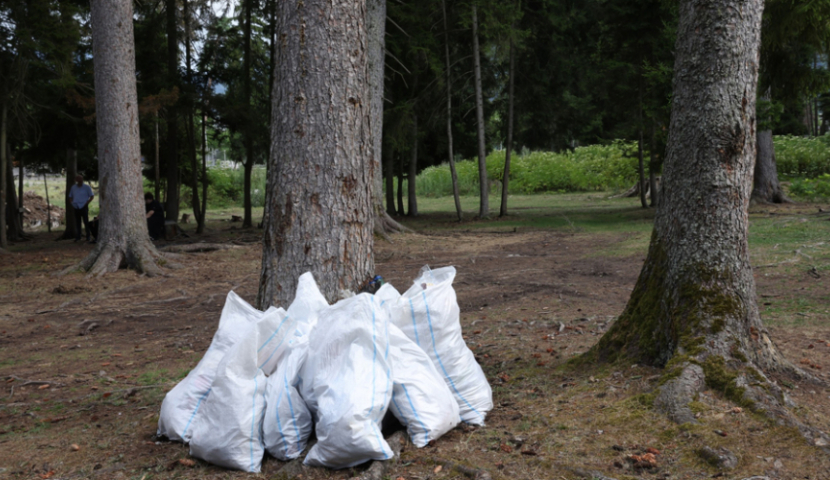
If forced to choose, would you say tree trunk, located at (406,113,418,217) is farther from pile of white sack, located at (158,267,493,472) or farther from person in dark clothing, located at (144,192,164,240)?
pile of white sack, located at (158,267,493,472)

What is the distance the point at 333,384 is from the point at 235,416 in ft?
1.65

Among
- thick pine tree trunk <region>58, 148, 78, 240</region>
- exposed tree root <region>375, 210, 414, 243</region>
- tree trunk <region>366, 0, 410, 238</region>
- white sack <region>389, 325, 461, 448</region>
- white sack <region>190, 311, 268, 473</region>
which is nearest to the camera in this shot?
white sack <region>190, 311, 268, 473</region>

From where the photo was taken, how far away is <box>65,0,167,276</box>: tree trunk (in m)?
10.4

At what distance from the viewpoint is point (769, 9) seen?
41.2 feet

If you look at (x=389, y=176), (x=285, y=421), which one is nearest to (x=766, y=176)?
(x=389, y=176)

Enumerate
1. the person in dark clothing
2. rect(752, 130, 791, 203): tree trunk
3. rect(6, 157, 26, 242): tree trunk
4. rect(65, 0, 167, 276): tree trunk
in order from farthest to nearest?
1. rect(6, 157, 26, 242): tree trunk
2. rect(752, 130, 791, 203): tree trunk
3. the person in dark clothing
4. rect(65, 0, 167, 276): tree trunk

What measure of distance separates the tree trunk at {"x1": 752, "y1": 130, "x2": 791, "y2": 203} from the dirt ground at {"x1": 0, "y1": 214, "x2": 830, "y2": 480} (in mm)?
9402

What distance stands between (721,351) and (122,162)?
31.9ft

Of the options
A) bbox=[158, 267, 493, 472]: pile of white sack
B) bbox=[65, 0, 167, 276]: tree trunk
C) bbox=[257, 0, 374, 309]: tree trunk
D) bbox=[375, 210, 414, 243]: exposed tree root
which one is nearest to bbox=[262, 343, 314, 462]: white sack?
bbox=[158, 267, 493, 472]: pile of white sack

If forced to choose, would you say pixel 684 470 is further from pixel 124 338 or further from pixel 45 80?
pixel 45 80

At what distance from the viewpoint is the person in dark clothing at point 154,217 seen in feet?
49.1

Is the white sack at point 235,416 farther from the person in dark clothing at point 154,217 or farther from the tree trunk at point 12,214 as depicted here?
the tree trunk at point 12,214

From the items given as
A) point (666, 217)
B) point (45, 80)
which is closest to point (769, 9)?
point (666, 217)

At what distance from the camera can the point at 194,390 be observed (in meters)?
3.44
